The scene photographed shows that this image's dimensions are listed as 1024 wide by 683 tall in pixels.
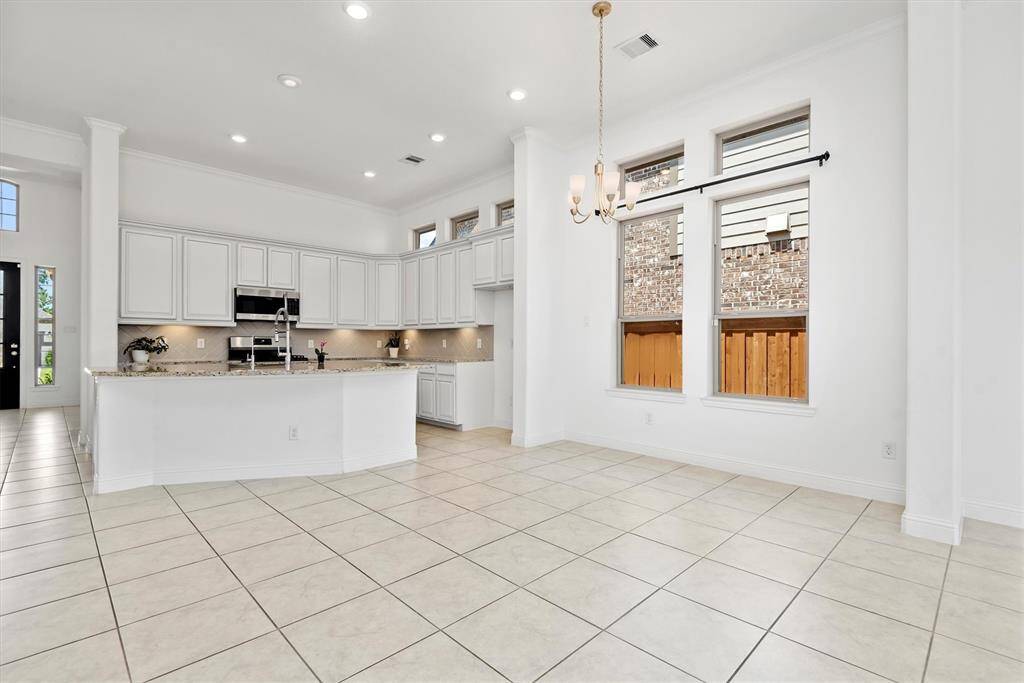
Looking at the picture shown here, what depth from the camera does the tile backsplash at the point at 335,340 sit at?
6125 mm

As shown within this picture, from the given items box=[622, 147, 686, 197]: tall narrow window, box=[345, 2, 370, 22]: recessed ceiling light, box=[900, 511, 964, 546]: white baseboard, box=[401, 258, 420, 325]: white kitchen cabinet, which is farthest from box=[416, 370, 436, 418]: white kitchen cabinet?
box=[900, 511, 964, 546]: white baseboard

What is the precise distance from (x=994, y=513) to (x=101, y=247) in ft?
25.6

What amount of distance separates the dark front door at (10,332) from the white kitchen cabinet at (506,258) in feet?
24.2

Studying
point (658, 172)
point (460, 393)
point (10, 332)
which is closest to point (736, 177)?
point (658, 172)

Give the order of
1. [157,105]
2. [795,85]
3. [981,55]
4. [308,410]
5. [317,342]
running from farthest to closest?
[317,342] < [157,105] < [308,410] < [795,85] < [981,55]

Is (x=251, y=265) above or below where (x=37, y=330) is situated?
above

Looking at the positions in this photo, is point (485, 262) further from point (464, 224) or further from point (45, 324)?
point (45, 324)

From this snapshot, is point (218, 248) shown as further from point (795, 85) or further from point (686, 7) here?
point (795, 85)

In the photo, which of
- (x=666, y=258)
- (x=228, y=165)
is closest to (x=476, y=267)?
(x=666, y=258)

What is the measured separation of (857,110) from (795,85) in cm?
55

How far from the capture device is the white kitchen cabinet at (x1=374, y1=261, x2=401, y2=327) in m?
7.66

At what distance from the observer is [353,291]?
7434 millimetres

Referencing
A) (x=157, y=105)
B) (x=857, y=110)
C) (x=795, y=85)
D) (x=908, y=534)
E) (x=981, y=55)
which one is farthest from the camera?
(x=157, y=105)

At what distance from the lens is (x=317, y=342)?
24.6 ft
